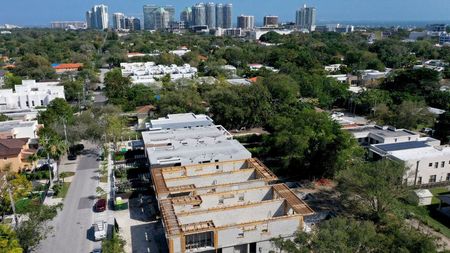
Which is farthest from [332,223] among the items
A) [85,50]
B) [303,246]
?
[85,50]

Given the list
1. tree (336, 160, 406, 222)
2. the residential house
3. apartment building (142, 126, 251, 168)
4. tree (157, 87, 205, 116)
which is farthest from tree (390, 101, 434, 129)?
the residential house

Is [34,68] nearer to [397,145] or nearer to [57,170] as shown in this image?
[57,170]

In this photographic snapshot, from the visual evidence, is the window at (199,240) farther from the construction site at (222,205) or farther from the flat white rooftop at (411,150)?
the flat white rooftop at (411,150)

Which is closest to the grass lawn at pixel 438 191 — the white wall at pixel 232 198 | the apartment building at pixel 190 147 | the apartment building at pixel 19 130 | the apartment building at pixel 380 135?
the apartment building at pixel 380 135

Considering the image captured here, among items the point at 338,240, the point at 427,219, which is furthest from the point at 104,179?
the point at 427,219

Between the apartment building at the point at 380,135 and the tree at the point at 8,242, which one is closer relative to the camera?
the tree at the point at 8,242

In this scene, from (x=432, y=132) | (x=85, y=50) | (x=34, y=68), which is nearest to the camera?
(x=432, y=132)
